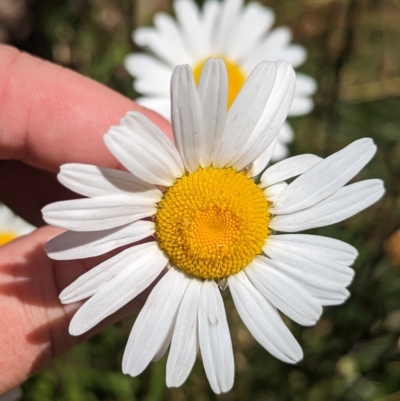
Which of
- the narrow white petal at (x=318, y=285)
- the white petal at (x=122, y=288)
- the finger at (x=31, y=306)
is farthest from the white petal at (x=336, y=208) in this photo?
the finger at (x=31, y=306)

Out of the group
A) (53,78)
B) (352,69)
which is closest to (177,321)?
(53,78)

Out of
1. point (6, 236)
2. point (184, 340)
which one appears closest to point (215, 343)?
point (184, 340)

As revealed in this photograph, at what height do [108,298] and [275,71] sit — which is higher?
[275,71]

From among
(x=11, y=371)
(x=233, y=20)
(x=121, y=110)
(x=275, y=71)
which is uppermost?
(x=275, y=71)

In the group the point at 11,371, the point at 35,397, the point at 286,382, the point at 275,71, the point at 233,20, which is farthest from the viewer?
the point at 233,20

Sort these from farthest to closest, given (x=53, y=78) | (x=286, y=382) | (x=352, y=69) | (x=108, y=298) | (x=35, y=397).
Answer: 1. (x=352, y=69)
2. (x=286, y=382)
3. (x=35, y=397)
4. (x=53, y=78)
5. (x=108, y=298)

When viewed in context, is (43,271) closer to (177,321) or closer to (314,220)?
A: (177,321)

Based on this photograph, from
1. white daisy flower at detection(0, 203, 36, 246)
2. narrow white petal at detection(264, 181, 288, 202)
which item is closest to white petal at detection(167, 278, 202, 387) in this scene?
narrow white petal at detection(264, 181, 288, 202)

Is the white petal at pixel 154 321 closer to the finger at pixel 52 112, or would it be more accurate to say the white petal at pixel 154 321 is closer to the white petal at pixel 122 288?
the white petal at pixel 122 288
